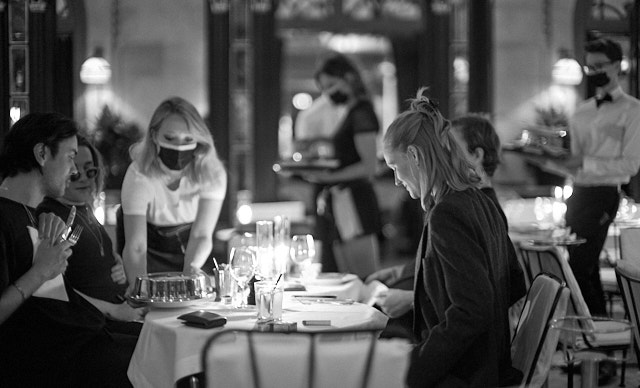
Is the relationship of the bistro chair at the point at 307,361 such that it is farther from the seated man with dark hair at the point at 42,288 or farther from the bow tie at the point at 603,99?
the bow tie at the point at 603,99

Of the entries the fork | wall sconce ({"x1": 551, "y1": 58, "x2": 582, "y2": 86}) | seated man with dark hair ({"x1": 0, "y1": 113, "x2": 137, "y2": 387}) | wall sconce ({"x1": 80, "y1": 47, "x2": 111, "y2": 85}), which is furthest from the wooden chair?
wall sconce ({"x1": 551, "y1": 58, "x2": 582, "y2": 86})

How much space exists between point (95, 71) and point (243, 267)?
6.68m

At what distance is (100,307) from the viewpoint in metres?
3.93

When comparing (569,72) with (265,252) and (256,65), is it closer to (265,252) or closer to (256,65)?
(256,65)

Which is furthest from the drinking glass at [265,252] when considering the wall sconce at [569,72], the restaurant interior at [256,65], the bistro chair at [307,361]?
the wall sconce at [569,72]

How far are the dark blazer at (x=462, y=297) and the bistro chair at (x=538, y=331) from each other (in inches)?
3.4

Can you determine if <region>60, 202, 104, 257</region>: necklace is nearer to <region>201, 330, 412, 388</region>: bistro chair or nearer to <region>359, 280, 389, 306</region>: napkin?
<region>359, 280, 389, 306</region>: napkin

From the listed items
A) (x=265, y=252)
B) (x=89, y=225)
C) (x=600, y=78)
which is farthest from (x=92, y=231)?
(x=600, y=78)

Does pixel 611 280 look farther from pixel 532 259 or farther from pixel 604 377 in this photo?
pixel 532 259

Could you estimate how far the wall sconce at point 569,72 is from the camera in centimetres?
1063

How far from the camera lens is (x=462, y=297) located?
2916 millimetres

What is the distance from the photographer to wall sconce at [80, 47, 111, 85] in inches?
388

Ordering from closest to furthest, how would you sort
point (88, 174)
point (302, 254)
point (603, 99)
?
1. point (88, 174)
2. point (302, 254)
3. point (603, 99)

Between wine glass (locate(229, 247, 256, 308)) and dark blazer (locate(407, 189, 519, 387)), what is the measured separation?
801 millimetres
